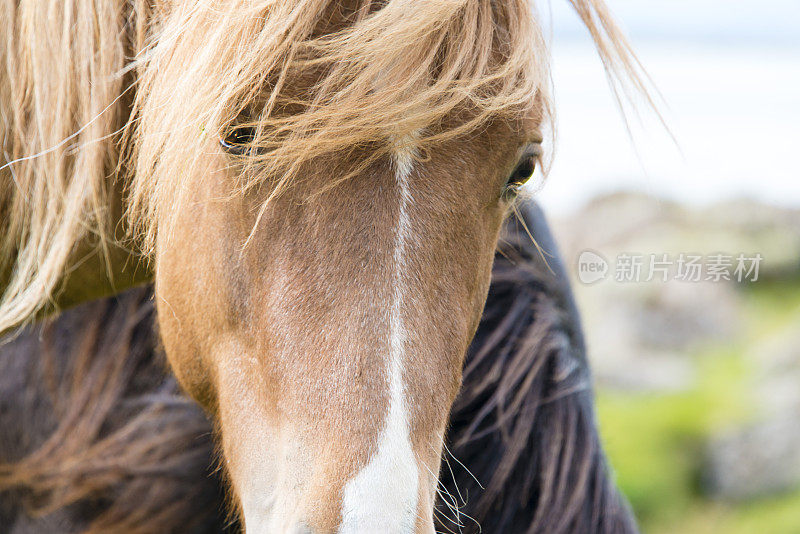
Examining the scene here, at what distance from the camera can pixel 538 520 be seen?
57.6 inches

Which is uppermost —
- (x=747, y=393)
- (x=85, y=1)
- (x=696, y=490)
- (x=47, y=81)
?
(x=85, y=1)

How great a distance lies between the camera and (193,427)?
5.32 feet

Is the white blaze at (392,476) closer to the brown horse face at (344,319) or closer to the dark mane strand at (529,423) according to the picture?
the brown horse face at (344,319)

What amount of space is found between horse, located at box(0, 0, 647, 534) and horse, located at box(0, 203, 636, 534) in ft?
1.22

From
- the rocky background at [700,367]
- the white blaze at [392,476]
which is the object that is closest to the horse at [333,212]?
the white blaze at [392,476]

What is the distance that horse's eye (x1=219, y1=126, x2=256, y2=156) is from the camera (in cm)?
102

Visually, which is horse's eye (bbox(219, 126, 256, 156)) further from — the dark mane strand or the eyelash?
the dark mane strand

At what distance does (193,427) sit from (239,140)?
→ 825 mm

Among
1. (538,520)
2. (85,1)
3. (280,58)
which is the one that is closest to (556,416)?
(538,520)

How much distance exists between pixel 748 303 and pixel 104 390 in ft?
19.1

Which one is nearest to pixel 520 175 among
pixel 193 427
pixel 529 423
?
pixel 529 423

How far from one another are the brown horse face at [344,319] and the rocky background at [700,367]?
2.37m

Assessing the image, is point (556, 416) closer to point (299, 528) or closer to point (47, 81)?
point (299, 528)

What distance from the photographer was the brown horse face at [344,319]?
87 cm
